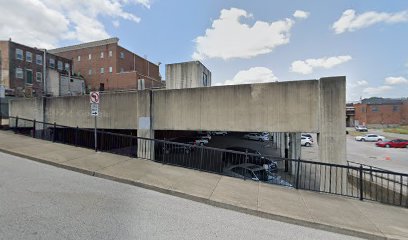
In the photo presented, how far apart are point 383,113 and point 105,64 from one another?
79714 mm

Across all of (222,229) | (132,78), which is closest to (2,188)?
(222,229)

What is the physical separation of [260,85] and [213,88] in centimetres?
208

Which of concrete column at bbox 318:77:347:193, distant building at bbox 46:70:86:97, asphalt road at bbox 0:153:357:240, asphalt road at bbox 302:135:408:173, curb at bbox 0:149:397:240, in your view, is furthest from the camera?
distant building at bbox 46:70:86:97

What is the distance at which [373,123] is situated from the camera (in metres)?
64.8

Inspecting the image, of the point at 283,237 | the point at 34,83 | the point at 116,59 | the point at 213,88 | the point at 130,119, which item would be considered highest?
the point at 116,59

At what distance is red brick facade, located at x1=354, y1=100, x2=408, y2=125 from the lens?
204ft

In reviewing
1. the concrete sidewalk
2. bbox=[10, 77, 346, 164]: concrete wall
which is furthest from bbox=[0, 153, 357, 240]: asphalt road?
bbox=[10, 77, 346, 164]: concrete wall

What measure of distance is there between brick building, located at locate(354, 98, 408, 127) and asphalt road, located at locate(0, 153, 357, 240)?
77998mm

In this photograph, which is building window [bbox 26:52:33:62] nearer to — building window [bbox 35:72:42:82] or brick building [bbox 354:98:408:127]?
building window [bbox 35:72:42:82]

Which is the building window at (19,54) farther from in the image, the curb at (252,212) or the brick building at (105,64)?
the curb at (252,212)

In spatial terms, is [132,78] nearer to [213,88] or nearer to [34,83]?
[34,83]

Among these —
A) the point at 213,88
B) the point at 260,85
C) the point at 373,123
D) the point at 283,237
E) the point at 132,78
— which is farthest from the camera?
the point at 373,123

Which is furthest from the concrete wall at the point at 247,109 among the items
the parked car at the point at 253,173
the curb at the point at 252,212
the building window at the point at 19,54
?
the building window at the point at 19,54

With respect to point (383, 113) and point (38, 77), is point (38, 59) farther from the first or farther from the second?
point (383, 113)
